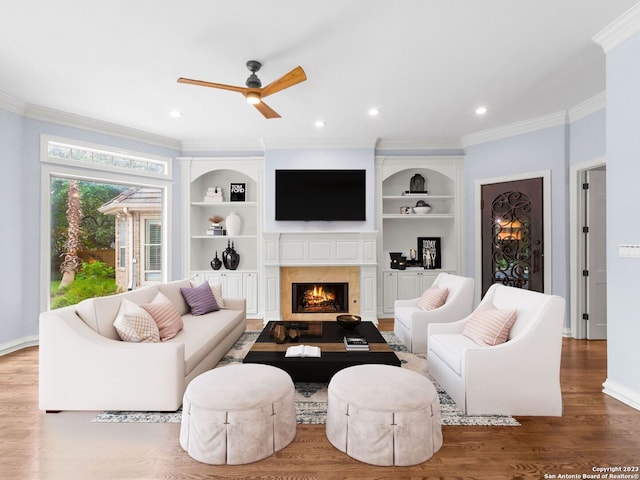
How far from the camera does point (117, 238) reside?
5129mm

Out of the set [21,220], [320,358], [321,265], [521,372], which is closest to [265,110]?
[320,358]

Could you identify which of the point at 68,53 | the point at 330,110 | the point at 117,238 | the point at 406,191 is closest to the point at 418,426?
the point at 330,110

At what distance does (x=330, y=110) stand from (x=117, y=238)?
146 inches

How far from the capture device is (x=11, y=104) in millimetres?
3746

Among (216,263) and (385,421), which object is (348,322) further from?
(216,263)

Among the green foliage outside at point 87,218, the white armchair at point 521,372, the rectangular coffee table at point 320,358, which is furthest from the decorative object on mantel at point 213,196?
the white armchair at point 521,372

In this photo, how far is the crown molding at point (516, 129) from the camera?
4.20m

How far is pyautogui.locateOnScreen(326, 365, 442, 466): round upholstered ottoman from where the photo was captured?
5.65ft

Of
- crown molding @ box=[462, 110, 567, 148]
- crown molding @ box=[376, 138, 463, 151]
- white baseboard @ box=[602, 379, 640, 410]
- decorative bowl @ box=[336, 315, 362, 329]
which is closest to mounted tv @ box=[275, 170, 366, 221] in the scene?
crown molding @ box=[376, 138, 463, 151]

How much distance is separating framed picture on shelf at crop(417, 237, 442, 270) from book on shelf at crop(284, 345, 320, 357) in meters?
3.25

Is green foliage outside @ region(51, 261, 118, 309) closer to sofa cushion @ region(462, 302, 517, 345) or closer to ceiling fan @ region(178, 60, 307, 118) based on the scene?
ceiling fan @ region(178, 60, 307, 118)

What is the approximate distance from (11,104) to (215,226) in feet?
8.98

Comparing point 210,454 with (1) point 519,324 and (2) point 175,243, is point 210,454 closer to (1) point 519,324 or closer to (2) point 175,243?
(1) point 519,324

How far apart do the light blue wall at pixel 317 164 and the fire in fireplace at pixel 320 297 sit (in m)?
0.87
